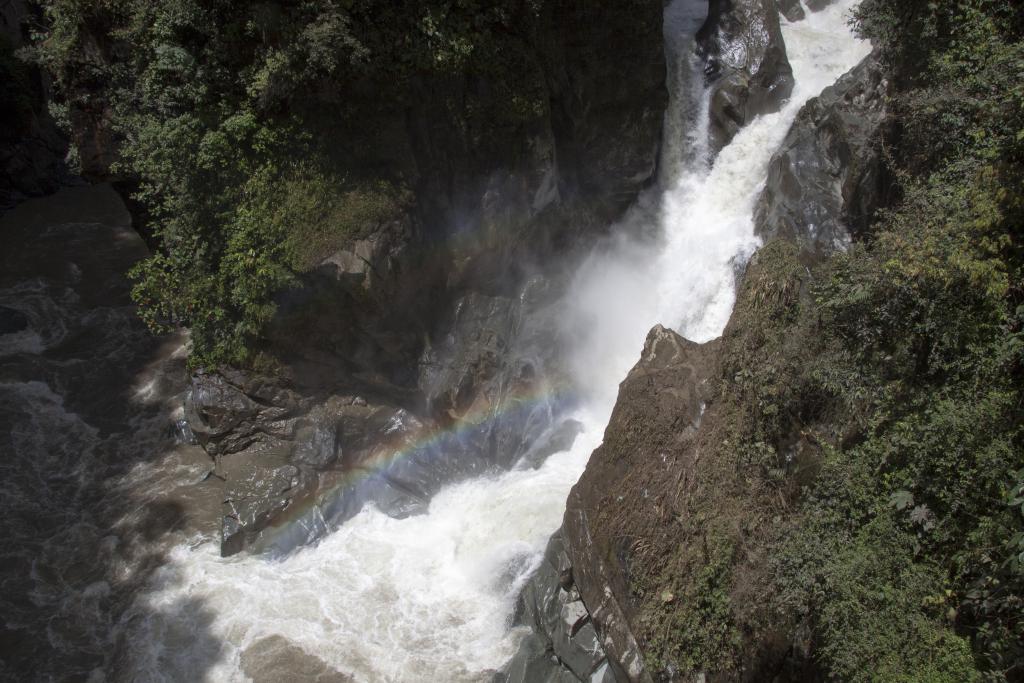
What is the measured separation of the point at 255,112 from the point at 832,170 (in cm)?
1140

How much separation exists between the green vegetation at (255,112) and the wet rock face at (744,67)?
19.1 feet

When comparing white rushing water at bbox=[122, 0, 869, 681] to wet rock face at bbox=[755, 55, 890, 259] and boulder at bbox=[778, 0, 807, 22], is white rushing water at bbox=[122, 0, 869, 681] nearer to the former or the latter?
wet rock face at bbox=[755, 55, 890, 259]

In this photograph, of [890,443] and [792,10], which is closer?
[890,443]

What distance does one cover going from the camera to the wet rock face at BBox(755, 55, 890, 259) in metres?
12.9

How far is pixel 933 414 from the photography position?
7.55 m

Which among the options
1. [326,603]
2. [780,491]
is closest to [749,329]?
[780,491]

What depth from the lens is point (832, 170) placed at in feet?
45.8

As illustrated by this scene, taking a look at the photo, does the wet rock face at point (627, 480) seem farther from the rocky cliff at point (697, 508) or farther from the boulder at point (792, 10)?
the boulder at point (792, 10)

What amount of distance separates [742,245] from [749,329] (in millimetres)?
5811

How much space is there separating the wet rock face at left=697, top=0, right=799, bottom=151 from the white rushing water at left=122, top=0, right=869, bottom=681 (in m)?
0.39

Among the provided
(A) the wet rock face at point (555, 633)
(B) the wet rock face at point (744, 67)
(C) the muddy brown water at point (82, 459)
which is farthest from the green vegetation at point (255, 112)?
(A) the wet rock face at point (555, 633)

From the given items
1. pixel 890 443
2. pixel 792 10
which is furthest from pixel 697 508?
pixel 792 10

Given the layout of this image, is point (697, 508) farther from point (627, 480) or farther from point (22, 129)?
point (22, 129)

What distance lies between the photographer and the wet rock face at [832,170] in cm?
1285
